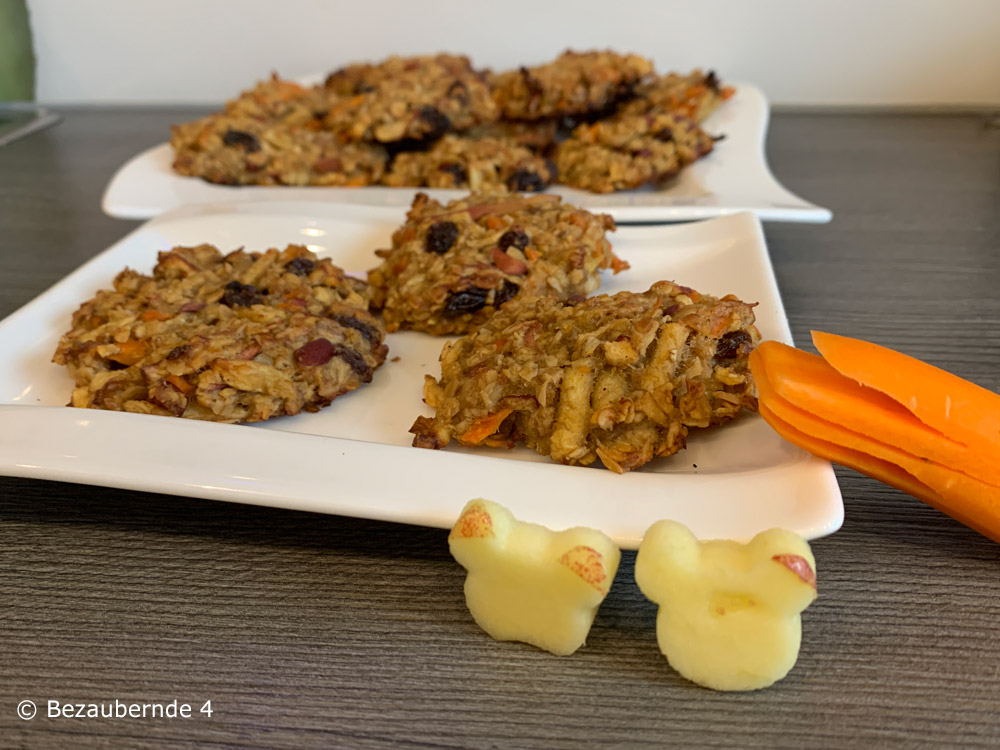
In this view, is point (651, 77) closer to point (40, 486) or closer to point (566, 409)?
point (566, 409)

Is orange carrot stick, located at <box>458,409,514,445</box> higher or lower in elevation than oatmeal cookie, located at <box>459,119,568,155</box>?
lower

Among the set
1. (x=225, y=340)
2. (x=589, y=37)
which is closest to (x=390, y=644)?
(x=225, y=340)

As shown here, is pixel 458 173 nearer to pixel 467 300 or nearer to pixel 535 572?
pixel 467 300

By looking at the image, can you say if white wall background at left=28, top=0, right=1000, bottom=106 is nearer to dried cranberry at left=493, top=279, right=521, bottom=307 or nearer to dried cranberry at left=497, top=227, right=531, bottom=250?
dried cranberry at left=497, top=227, right=531, bottom=250

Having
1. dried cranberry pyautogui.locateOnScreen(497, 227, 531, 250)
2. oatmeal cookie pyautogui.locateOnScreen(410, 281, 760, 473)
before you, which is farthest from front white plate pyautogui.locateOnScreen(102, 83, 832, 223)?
oatmeal cookie pyautogui.locateOnScreen(410, 281, 760, 473)

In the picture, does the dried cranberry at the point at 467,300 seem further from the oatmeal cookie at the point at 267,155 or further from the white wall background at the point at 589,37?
the white wall background at the point at 589,37

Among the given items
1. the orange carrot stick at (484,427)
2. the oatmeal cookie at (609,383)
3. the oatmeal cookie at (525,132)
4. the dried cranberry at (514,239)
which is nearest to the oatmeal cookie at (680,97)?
the oatmeal cookie at (525,132)

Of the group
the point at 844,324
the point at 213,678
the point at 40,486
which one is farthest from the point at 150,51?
the point at 213,678
